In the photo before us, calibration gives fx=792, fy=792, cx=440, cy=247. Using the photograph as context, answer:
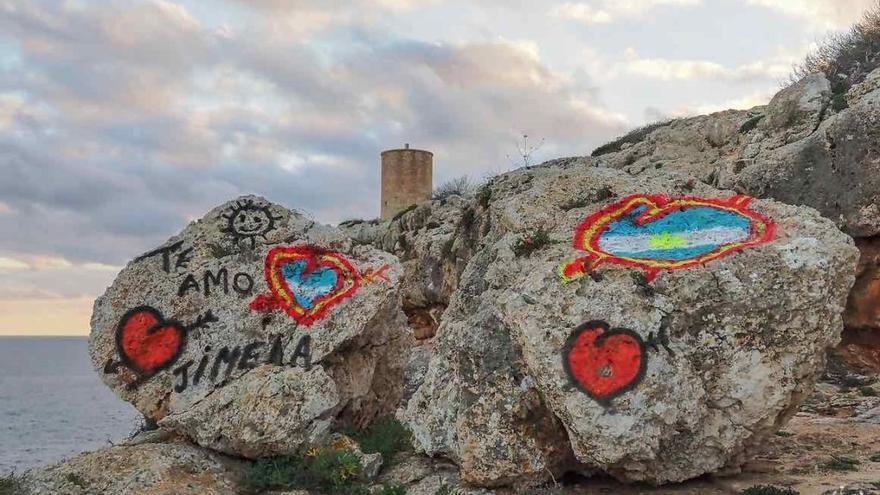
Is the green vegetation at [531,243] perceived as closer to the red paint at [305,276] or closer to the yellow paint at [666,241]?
the yellow paint at [666,241]

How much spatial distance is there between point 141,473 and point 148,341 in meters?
2.16

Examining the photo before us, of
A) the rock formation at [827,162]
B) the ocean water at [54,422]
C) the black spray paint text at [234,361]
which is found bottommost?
the ocean water at [54,422]

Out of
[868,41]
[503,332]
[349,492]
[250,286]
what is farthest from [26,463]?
[868,41]

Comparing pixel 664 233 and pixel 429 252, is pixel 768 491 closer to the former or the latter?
pixel 664 233

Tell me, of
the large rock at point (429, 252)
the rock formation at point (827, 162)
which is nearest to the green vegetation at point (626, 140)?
the large rock at point (429, 252)

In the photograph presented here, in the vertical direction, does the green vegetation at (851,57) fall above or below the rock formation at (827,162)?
above

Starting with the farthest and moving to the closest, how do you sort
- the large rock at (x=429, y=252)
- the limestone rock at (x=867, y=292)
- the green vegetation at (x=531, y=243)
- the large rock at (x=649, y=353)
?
the large rock at (x=429, y=252) < the limestone rock at (x=867, y=292) < the green vegetation at (x=531, y=243) < the large rock at (x=649, y=353)

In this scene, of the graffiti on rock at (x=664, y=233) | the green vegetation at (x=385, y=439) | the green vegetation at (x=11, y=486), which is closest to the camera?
the graffiti on rock at (x=664, y=233)

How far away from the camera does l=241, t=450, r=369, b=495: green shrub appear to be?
9586 millimetres

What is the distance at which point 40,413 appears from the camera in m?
48.0

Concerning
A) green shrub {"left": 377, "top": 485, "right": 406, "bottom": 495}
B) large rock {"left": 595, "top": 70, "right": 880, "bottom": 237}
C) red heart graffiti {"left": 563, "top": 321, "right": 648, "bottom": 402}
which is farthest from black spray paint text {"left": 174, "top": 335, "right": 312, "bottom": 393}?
large rock {"left": 595, "top": 70, "right": 880, "bottom": 237}

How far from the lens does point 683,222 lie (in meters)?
9.66

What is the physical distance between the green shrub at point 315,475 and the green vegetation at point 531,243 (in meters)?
3.32

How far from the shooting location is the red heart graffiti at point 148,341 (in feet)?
36.0
